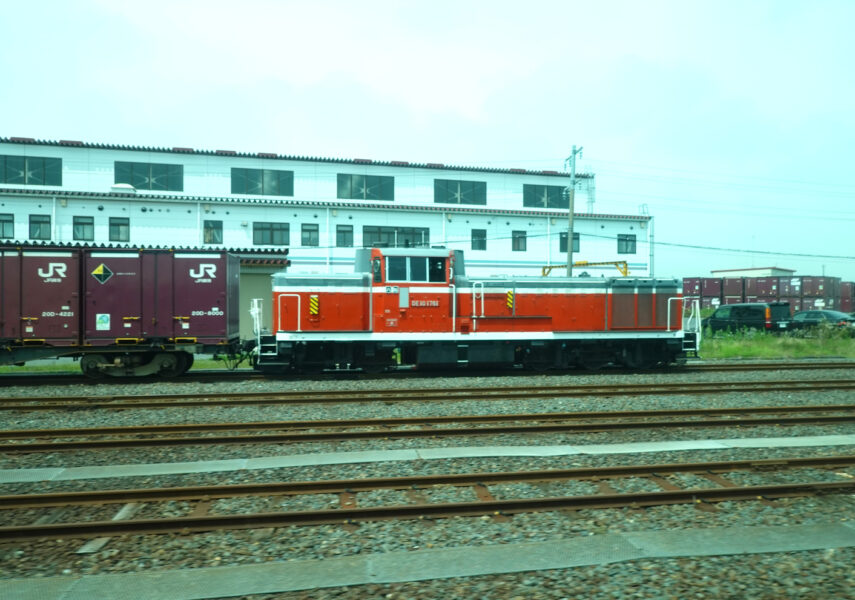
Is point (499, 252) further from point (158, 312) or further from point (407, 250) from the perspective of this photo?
point (158, 312)

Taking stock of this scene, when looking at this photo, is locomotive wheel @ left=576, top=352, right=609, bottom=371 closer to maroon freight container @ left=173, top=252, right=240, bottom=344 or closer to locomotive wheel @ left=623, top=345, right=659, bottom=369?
locomotive wheel @ left=623, top=345, right=659, bottom=369

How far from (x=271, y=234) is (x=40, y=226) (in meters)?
10.4

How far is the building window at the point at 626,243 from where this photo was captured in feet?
110

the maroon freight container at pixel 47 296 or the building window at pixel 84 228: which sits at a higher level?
the building window at pixel 84 228

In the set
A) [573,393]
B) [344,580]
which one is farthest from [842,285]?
[344,580]

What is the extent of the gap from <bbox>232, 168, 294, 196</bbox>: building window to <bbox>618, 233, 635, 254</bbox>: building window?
61.2ft

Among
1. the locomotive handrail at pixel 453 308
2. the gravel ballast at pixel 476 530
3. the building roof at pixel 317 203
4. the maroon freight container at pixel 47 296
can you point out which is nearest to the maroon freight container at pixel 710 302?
the building roof at pixel 317 203

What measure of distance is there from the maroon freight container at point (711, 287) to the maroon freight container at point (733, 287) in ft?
1.28

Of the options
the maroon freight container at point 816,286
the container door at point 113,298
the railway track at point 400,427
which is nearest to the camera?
the railway track at point 400,427

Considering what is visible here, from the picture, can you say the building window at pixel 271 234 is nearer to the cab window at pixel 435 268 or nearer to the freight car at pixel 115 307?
the freight car at pixel 115 307

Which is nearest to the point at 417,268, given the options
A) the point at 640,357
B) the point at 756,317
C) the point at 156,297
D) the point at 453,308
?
the point at 453,308

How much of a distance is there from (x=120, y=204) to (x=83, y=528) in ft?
84.5

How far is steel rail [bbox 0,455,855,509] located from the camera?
5887mm

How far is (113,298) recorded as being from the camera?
14.1 m
